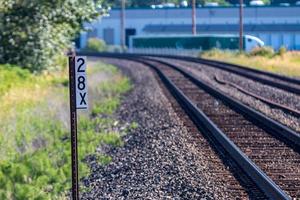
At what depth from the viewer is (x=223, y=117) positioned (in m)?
23.4

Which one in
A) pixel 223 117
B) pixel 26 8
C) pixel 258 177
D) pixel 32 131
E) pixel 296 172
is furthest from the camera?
pixel 26 8

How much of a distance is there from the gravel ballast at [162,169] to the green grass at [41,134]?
44 cm

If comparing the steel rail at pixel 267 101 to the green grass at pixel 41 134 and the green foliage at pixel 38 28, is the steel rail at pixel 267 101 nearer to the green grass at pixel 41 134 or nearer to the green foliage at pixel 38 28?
the green grass at pixel 41 134

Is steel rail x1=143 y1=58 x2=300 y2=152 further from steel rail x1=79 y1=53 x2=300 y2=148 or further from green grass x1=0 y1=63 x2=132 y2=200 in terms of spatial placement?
green grass x1=0 y1=63 x2=132 y2=200

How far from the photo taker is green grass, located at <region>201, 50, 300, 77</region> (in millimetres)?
54597

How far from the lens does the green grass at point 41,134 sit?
47.6ft

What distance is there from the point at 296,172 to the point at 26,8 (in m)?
23.5

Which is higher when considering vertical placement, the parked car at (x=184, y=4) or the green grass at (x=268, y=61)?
the parked car at (x=184, y=4)

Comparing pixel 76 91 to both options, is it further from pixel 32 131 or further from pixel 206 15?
pixel 206 15

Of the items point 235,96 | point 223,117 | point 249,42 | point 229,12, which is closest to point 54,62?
point 235,96

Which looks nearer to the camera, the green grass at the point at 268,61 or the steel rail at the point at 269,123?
the steel rail at the point at 269,123

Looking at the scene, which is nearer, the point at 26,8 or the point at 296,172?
the point at 296,172

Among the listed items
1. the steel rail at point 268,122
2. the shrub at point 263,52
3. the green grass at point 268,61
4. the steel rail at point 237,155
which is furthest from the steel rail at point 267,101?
the shrub at point 263,52

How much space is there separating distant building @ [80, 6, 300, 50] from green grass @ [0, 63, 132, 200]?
60.7m
